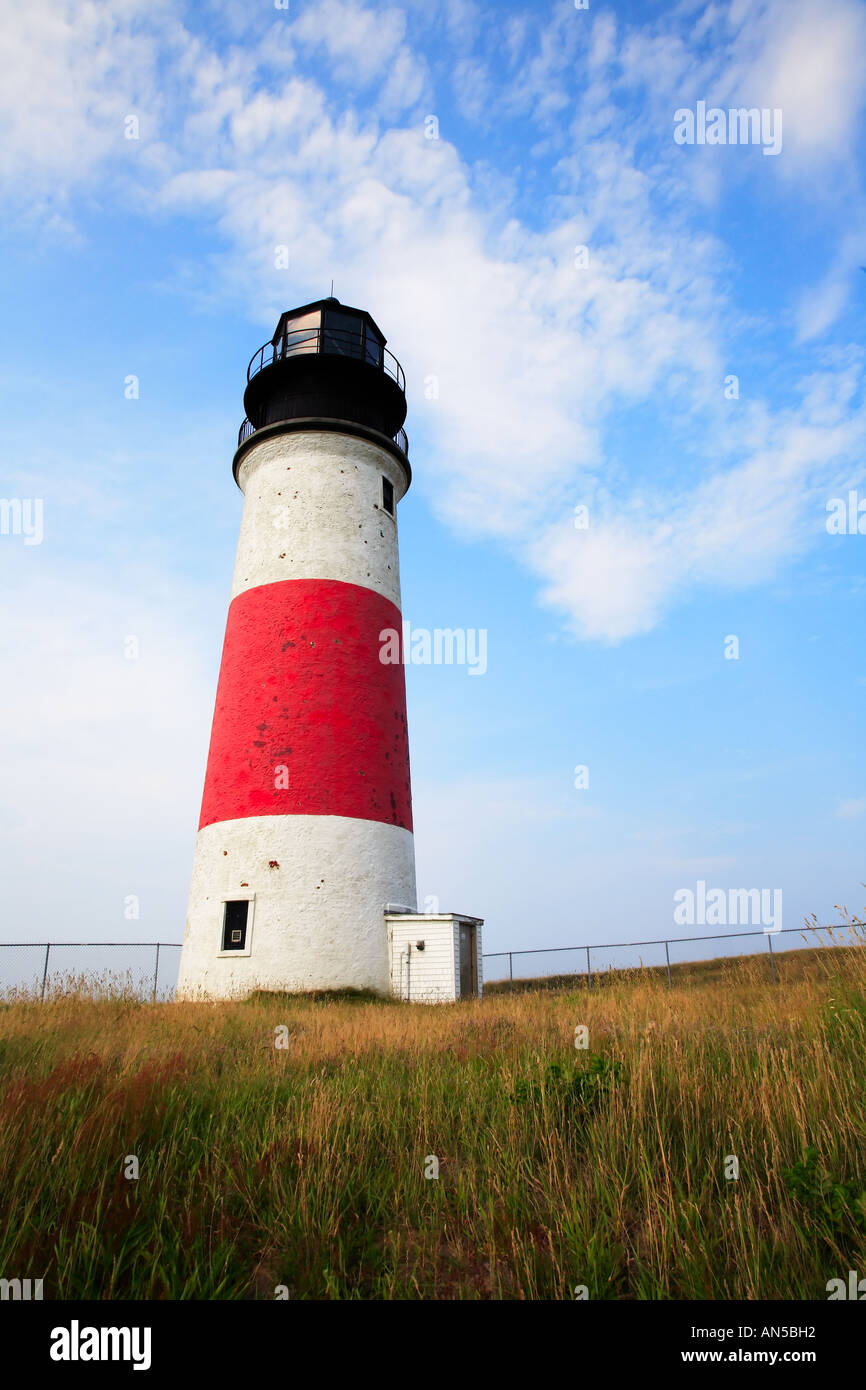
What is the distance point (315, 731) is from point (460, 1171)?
12765mm

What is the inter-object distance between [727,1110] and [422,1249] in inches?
81.5

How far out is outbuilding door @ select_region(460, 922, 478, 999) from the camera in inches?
683

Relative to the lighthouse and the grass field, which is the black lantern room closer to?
the lighthouse

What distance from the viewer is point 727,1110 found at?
4453 millimetres

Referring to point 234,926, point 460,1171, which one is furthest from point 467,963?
point 460,1171

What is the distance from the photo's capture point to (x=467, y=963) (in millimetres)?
17922

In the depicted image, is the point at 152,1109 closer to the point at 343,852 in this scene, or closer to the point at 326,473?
the point at 343,852

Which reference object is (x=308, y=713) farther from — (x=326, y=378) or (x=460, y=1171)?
(x=460, y=1171)

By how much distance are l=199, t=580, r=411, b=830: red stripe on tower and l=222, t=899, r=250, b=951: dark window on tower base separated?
1927mm

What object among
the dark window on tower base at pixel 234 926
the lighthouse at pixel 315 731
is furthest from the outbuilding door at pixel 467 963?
the dark window on tower base at pixel 234 926

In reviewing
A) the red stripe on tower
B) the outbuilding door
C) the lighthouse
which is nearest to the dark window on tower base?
the lighthouse

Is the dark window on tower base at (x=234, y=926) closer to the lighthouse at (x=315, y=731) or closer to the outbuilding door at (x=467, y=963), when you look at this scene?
the lighthouse at (x=315, y=731)

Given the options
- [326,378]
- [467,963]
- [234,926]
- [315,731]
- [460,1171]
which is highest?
[326,378]
